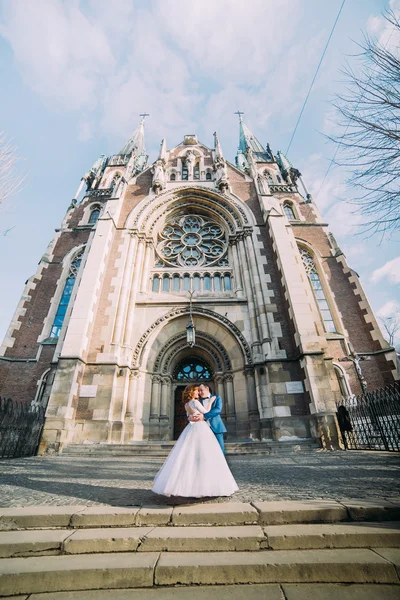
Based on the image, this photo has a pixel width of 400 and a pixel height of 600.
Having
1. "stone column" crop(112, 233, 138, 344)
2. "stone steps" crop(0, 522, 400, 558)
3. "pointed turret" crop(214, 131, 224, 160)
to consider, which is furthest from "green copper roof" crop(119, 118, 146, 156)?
"stone steps" crop(0, 522, 400, 558)

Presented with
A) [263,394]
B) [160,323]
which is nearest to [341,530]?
[263,394]

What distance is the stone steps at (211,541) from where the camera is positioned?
7.71 ft

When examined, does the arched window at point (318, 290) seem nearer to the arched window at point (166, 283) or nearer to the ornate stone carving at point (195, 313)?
the ornate stone carving at point (195, 313)

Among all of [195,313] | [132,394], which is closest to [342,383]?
[195,313]

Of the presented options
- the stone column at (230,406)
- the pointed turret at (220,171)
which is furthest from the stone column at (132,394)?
the pointed turret at (220,171)

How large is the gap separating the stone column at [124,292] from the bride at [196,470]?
26.1ft

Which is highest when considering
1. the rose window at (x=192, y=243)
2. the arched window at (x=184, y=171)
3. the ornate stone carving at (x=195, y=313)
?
the arched window at (x=184, y=171)

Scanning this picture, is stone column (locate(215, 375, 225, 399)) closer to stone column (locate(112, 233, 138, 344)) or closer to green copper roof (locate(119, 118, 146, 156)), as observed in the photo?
stone column (locate(112, 233, 138, 344))

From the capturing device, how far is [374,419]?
7633 mm

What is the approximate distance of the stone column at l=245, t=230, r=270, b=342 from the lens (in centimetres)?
1093

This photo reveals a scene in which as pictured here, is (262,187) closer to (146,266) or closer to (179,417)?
(146,266)

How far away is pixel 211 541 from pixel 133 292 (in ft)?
35.6

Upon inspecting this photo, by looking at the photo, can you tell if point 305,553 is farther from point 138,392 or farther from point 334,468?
point 138,392

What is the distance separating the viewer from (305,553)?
2.24 meters
